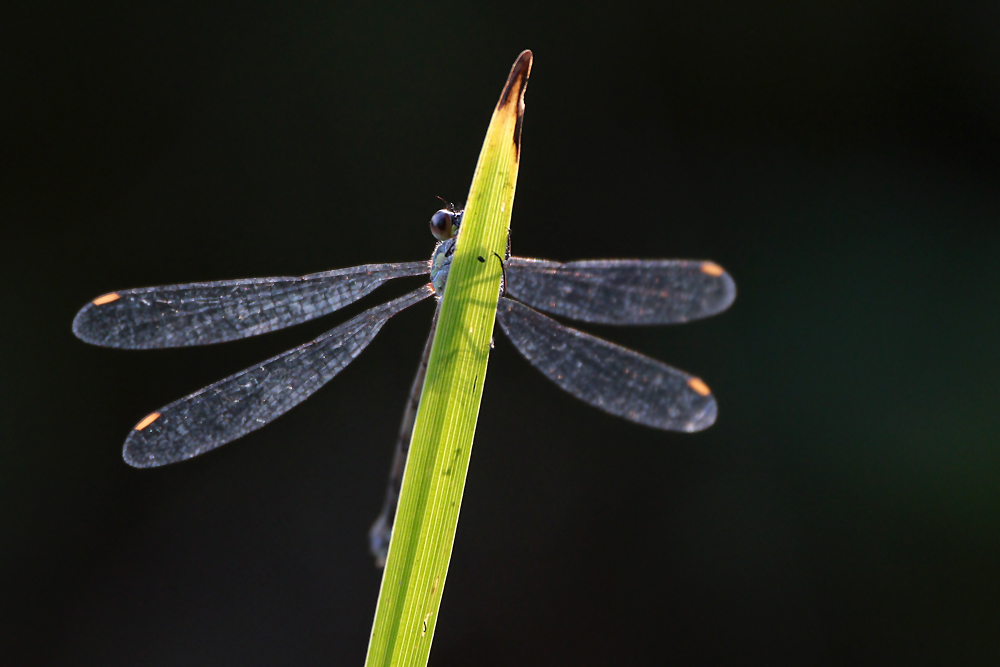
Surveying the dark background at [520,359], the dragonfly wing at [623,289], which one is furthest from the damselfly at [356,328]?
→ the dark background at [520,359]

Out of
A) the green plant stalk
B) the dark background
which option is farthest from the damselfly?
the dark background

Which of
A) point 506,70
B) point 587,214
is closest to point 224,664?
point 587,214

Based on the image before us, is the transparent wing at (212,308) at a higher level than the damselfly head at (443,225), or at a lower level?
lower

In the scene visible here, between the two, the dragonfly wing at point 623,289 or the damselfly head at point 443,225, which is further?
the damselfly head at point 443,225

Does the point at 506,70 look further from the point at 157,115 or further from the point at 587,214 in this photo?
the point at 157,115

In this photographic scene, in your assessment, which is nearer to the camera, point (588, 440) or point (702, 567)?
point (702, 567)

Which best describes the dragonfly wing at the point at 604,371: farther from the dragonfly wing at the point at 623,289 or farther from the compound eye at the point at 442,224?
the compound eye at the point at 442,224

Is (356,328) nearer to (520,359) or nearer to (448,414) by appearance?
(448,414)

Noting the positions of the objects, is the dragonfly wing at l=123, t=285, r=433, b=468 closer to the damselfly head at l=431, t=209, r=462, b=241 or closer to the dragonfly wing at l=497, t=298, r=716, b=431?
the damselfly head at l=431, t=209, r=462, b=241
